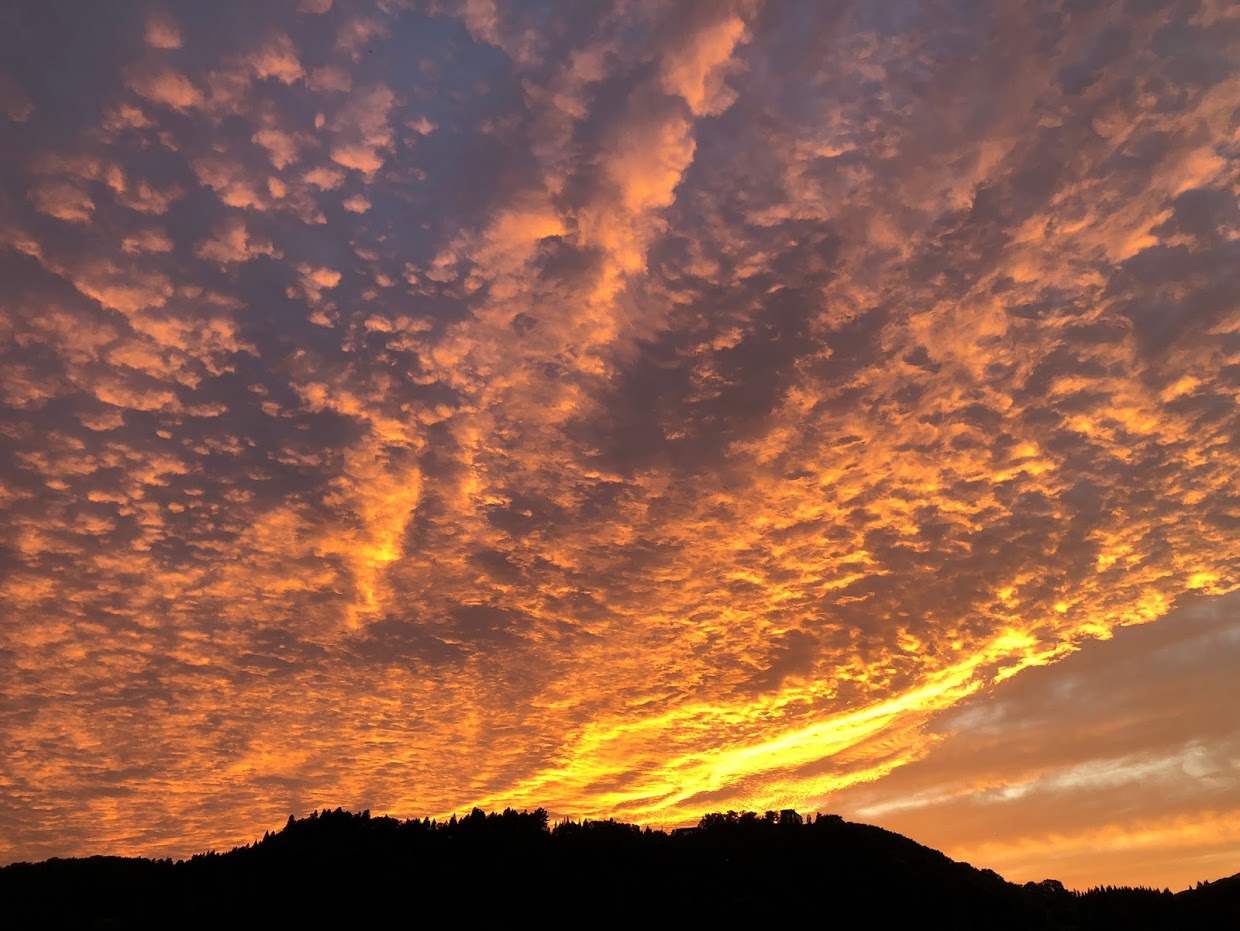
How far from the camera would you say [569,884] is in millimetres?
32938

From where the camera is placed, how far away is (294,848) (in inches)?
1372

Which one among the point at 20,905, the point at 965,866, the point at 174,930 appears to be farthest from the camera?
the point at 965,866

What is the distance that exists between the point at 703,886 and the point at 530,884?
6625 millimetres

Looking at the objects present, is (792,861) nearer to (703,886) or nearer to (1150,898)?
(703,886)

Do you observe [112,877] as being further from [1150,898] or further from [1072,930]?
[1150,898]

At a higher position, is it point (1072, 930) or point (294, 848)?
point (294, 848)

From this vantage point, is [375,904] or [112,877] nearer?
[375,904]

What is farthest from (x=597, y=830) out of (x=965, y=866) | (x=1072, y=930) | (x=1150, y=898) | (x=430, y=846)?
(x=1150, y=898)

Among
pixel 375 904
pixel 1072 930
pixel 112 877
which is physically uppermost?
pixel 112 877

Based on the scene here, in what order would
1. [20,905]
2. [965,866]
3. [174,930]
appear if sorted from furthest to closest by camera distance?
[965,866], [20,905], [174,930]

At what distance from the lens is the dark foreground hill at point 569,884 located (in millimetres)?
Result: 31594

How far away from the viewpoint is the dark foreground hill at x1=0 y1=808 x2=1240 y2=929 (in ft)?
104

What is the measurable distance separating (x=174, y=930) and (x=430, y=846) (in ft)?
30.7

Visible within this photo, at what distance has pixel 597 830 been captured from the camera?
36375 mm
